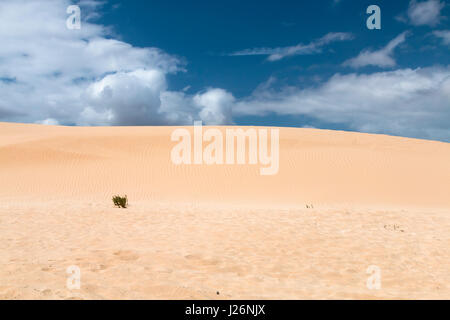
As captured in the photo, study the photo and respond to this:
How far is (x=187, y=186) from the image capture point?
813 inches

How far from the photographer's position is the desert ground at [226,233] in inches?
222

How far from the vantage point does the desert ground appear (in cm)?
564

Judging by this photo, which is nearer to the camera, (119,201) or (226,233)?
(226,233)

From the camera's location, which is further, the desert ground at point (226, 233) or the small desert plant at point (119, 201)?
the small desert plant at point (119, 201)

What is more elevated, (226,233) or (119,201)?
(119,201)

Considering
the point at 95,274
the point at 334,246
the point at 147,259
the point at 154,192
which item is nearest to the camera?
the point at 95,274

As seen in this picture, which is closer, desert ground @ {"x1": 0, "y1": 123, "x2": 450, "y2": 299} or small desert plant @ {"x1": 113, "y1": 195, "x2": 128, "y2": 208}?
desert ground @ {"x1": 0, "y1": 123, "x2": 450, "y2": 299}

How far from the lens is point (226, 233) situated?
30.4 feet

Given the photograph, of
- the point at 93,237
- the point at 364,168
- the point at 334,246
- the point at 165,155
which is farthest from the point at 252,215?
the point at 165,155

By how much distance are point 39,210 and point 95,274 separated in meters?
7.81

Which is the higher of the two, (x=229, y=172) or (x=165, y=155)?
(x=165, y=155)
